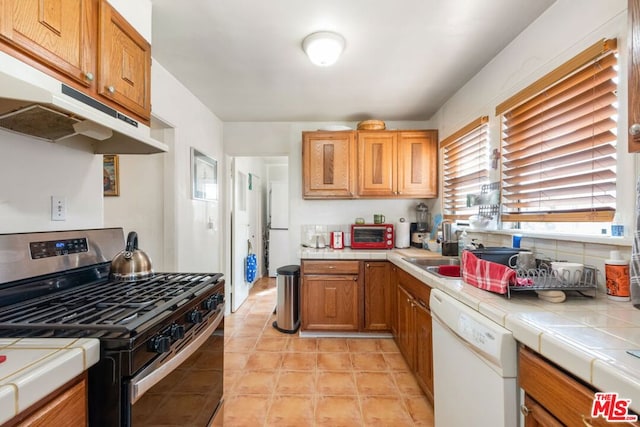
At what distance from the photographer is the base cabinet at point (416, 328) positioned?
184 cm

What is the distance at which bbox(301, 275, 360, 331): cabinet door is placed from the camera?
2.88 meters

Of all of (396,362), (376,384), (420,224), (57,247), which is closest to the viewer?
(57,247)

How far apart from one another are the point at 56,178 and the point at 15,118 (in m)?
0.38

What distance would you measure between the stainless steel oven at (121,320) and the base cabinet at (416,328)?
47.4 inches

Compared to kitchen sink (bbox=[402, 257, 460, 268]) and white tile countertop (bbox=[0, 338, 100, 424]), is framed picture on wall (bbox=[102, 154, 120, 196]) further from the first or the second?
kitchen sink (bbox=[402, 257, 460, 268])

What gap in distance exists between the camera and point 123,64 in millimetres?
1373

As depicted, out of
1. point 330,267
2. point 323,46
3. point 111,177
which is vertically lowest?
point 330,267

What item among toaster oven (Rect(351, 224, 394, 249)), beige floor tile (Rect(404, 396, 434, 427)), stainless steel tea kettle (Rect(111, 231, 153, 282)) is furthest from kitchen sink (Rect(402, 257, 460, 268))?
stainless steel tea kettle (Rect(111, 231, 153, 282))

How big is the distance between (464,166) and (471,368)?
1.94m

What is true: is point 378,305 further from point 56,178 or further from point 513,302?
point 56,178

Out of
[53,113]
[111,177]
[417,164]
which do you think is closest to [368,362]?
[417,164]

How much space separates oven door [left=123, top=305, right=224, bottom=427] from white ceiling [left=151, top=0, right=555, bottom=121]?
162cm

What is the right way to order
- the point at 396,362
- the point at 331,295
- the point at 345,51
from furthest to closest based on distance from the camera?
the point at 331,295 < the point at 396,362 < the point at 345,51

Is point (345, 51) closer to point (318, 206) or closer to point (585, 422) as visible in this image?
point (318, 206)
